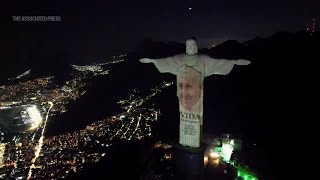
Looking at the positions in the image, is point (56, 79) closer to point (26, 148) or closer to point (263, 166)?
point (26, 148)

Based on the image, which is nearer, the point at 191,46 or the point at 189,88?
the point at 191,46

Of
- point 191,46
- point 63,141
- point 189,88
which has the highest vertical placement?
point 191,46

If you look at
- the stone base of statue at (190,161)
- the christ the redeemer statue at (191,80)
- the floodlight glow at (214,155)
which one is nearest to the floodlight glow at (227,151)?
the floodlight glow at (214,155)

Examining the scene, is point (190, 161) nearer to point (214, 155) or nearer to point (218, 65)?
point (214, 155)

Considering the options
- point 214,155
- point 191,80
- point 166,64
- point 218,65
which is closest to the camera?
point 218,65

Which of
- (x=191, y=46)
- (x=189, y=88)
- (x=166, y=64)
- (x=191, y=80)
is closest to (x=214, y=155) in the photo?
(x=189, y=88)

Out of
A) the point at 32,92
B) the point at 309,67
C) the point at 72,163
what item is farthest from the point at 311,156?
the point at 32,92

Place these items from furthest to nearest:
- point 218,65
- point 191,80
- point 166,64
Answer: point 166,64 → point 191,80 → point 218,65
